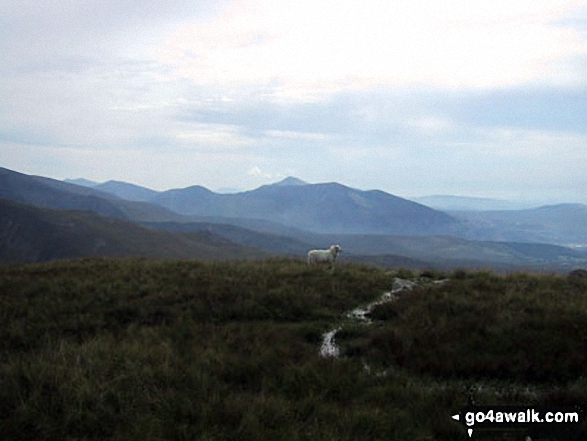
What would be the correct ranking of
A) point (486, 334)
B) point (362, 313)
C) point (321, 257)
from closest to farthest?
point (486, 334), point (362, 313), point (321, 257)

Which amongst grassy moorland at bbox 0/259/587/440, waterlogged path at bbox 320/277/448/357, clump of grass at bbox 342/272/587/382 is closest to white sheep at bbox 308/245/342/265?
waterlogged path at bbox 320/277/448/357

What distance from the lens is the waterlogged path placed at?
1059cm

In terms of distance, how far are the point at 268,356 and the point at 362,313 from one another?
514cm

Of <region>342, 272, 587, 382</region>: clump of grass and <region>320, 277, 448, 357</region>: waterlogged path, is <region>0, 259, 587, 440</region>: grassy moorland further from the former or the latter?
<region>320, 277, 448, 357</region>: waterlogged path

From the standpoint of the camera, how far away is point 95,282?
1598 centimetres

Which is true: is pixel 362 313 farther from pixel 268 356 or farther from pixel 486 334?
pixel 268 356

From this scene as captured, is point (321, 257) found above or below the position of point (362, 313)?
above

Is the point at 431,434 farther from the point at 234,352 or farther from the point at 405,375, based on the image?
the point at 234,352

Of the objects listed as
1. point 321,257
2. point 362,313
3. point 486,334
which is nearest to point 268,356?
point 486,334

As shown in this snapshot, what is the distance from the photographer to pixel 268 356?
9.32m

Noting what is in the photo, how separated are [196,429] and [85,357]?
3350 millimetres

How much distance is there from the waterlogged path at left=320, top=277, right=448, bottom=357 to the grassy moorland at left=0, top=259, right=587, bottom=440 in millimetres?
278

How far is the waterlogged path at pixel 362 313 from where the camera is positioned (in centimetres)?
1059

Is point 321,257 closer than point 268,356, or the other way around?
point 268,356
